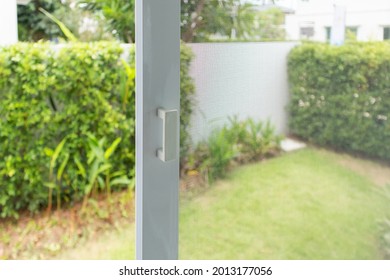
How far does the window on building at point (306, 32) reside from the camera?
1.02 metres

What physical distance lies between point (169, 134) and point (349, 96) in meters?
0.42

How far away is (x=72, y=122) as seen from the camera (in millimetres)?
2387

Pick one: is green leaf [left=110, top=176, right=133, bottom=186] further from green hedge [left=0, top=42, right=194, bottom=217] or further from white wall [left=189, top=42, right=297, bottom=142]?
white wall [left=189, top=42, right=297, bottom=142]

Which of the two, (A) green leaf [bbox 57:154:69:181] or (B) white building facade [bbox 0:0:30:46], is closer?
(B) white building facade [bbox 0:0:30:46]

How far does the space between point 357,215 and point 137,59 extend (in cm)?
62

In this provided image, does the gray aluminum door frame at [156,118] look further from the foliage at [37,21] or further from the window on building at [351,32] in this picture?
the foliage at [37,21]

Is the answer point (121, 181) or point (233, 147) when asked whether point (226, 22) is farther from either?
point (121, 181)

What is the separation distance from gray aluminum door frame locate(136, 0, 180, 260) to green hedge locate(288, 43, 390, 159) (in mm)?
309

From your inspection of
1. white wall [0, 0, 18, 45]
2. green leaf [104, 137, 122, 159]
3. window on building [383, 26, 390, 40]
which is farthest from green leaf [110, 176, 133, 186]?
window on building [383, 26, 390, 40]

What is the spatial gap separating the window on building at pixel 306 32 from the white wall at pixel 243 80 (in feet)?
0.12

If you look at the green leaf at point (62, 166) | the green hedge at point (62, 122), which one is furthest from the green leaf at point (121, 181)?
the green leaf at point (62, 166)

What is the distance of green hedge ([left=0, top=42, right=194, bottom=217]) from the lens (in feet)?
7.31

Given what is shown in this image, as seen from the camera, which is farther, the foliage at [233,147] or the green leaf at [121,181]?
the green leaf at [121,181]
